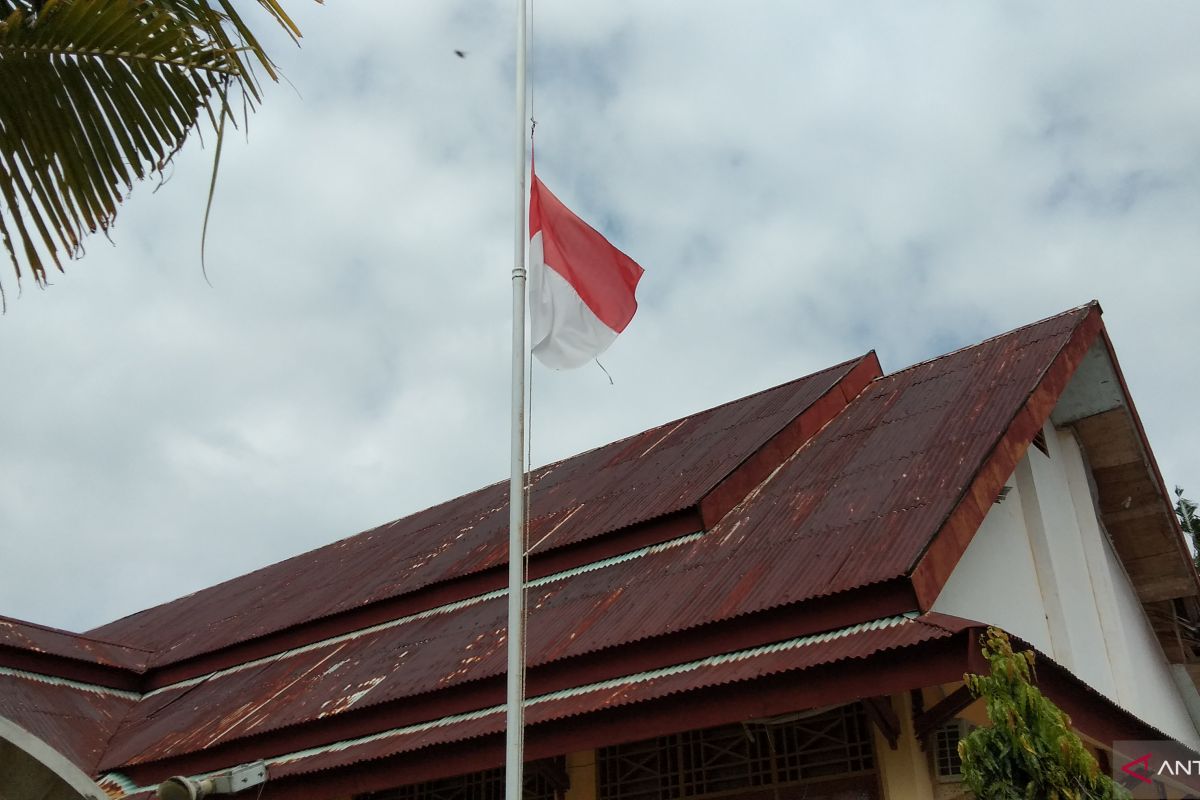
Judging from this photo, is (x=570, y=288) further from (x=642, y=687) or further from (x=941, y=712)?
(x=941, y=712)

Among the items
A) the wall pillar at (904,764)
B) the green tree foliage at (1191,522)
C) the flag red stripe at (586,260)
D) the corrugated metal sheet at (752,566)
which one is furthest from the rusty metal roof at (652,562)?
the green tree foliage at (1191,522)

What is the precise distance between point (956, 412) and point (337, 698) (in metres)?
5.86

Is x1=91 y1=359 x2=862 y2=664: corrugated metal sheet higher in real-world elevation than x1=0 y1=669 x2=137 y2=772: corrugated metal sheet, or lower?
higher

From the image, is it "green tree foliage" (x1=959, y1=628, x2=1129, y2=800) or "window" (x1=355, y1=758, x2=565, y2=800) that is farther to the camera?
"window" (x1=355, y1=758, x2=565, y2=800)

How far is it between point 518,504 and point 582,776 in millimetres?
3104

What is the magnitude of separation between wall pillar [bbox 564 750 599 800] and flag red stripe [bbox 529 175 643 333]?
11.3ft

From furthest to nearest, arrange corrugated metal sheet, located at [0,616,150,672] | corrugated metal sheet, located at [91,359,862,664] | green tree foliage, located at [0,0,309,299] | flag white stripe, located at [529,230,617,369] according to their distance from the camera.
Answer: corrugated metal sheet, located at [0,616,150,672] < corrugated metal sheet, located at [91,359,862,664] < flag white stripe, located at [529,230,617,369] < green tree foliage, located at [0,0,309,299]

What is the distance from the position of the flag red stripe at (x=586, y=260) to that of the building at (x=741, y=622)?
86.4 inches

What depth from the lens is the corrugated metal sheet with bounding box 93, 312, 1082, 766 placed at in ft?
26.1

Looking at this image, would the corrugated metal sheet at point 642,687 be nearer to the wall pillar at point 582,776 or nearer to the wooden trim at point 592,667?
the wooden trim at point 592,667

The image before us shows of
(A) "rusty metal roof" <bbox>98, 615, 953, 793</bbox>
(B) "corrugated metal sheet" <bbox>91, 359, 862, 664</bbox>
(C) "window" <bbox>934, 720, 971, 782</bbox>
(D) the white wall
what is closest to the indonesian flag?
(A) "rusty metal roof" <bbox>98, 615, 953, 793</bbox>

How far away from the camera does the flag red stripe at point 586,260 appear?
26.0 ft

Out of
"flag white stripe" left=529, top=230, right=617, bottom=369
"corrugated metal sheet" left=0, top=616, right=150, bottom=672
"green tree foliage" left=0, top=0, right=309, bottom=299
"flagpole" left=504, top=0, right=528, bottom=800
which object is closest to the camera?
"green tree foliage" left=0, top=0, right=309, bottom=299

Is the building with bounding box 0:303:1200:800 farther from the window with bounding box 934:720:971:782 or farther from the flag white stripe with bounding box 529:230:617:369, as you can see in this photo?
the flag white stripe with bounding box 529:230:617:369
